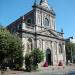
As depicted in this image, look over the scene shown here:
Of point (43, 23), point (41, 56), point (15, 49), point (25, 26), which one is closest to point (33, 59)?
point (41, 56)

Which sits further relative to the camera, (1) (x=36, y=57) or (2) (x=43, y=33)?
(2) (x=43, y=33)

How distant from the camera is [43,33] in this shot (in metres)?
39.7

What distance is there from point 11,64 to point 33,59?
5044mm

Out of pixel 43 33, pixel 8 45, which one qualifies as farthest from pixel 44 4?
pixel 8 45

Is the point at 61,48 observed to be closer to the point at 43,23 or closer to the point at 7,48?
the point at 43,23

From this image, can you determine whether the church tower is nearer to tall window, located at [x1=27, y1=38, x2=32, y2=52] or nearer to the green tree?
tall window, located at [x1=27, y1=38, x2=32, y2=52]

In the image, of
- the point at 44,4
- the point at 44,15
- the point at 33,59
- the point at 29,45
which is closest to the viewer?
the point at 33,59

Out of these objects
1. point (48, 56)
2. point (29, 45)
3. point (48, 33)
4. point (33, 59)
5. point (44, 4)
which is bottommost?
point (33, 59)

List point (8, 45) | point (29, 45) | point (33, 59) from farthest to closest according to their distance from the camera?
point (29, 45) < point (33, 59) < point (8, 45)

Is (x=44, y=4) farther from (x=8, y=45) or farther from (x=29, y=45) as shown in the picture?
(x=8, y=45)

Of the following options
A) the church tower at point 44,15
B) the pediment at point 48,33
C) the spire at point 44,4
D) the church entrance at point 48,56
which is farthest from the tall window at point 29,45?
the spire at point 44,4

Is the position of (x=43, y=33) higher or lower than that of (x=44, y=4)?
lower

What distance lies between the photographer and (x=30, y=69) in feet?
92.7

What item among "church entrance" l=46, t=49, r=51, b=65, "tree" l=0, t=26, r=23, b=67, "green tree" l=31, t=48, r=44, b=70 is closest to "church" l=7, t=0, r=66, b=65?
"church entrance" l=46, t=49, r=51, b=65
